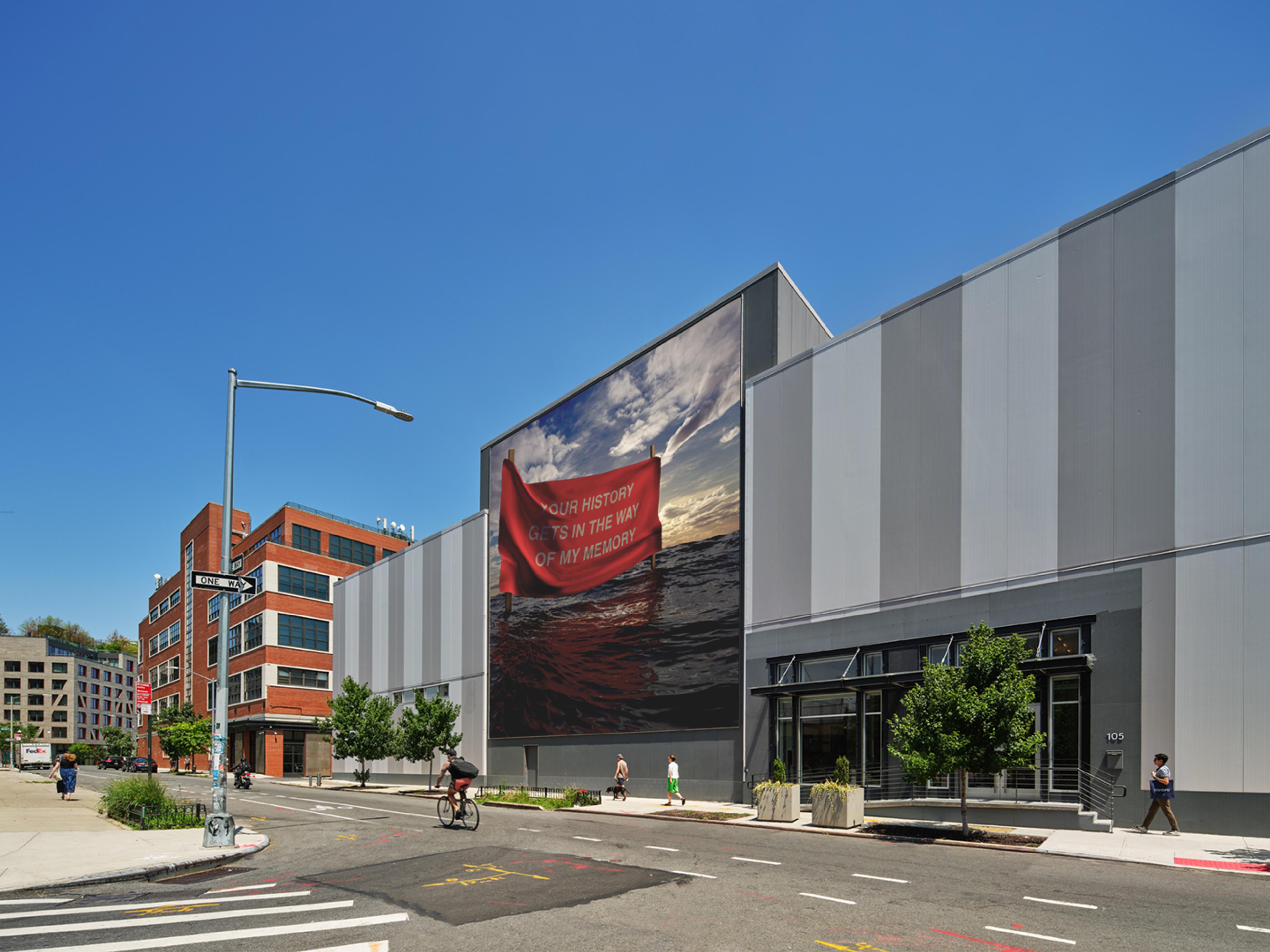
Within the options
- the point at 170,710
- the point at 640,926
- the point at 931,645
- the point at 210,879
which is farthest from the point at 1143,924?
the point at 170,710

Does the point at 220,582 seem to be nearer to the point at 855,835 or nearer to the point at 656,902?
the point at 656,902

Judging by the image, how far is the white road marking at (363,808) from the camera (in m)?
28.6

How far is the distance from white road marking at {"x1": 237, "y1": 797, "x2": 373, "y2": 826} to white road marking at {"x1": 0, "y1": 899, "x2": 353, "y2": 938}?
14.2 meters

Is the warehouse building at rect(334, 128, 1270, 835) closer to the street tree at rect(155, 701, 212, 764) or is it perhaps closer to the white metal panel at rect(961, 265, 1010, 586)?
the white metal panel at rect(961, 265, 1010, 586)

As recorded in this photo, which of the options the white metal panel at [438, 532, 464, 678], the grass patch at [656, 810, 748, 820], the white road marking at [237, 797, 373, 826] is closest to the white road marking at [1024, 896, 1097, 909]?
the grass patch at [656, 810, 748, 820]

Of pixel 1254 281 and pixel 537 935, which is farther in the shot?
pixel 1254 281

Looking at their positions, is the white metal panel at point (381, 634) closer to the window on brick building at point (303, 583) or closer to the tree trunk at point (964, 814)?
the window on brick building at point (303, 583)

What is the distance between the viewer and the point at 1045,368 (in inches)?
1014

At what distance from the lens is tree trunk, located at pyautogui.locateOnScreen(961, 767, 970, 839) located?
20.7 metres

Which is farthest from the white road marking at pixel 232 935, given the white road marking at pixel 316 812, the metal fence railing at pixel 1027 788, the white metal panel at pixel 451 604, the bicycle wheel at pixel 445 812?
the white metal panel at pixel 451 604

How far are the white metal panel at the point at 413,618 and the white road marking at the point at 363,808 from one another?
→ 15.6m

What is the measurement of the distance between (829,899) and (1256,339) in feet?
58.1

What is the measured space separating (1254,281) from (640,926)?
2109cm

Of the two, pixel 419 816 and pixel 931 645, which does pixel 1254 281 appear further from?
pixel 419 816
